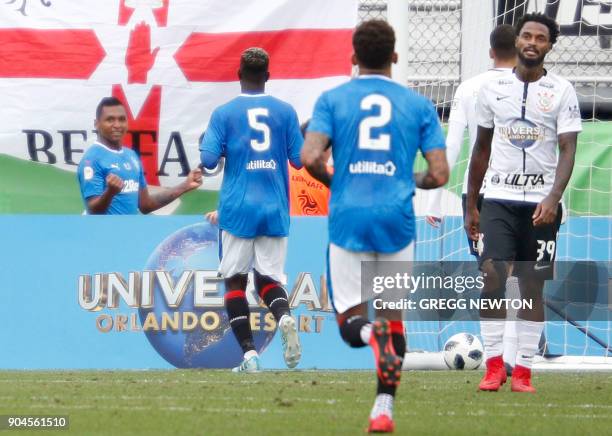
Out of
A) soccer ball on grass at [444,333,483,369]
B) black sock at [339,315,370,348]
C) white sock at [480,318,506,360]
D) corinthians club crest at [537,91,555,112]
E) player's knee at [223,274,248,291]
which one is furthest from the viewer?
soccer ball on grass at [444,333,483,369]

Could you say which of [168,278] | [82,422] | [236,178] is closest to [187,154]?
[168,278]

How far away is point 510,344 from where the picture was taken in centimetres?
937

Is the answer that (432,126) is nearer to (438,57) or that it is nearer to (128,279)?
(128,279)

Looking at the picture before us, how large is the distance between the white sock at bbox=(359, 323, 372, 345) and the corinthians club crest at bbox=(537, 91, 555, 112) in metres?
2.49

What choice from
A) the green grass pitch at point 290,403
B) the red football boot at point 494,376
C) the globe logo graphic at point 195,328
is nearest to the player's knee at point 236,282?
the green grass pitch at point 290,403

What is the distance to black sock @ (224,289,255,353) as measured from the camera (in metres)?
9.27

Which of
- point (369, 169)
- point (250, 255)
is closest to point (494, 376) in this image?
point (250, 255)

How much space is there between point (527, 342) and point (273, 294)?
78.1 inches

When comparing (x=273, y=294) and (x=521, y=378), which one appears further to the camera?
(x=273, y=294)

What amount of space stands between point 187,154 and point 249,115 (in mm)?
3063

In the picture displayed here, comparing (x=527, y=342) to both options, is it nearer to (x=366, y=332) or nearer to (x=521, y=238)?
(x=521, y=238)

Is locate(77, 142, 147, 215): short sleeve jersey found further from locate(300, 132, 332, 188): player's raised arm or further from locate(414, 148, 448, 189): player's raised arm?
locate(414, 148, 448, 189): player's raised arm

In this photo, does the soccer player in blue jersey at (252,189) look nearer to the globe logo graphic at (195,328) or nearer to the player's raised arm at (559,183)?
the globe logo graphic at (195,328)

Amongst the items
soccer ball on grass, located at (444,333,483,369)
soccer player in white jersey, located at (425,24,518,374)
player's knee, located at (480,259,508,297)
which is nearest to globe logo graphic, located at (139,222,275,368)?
soccer ball on grass, located at (444,333,483,369)
